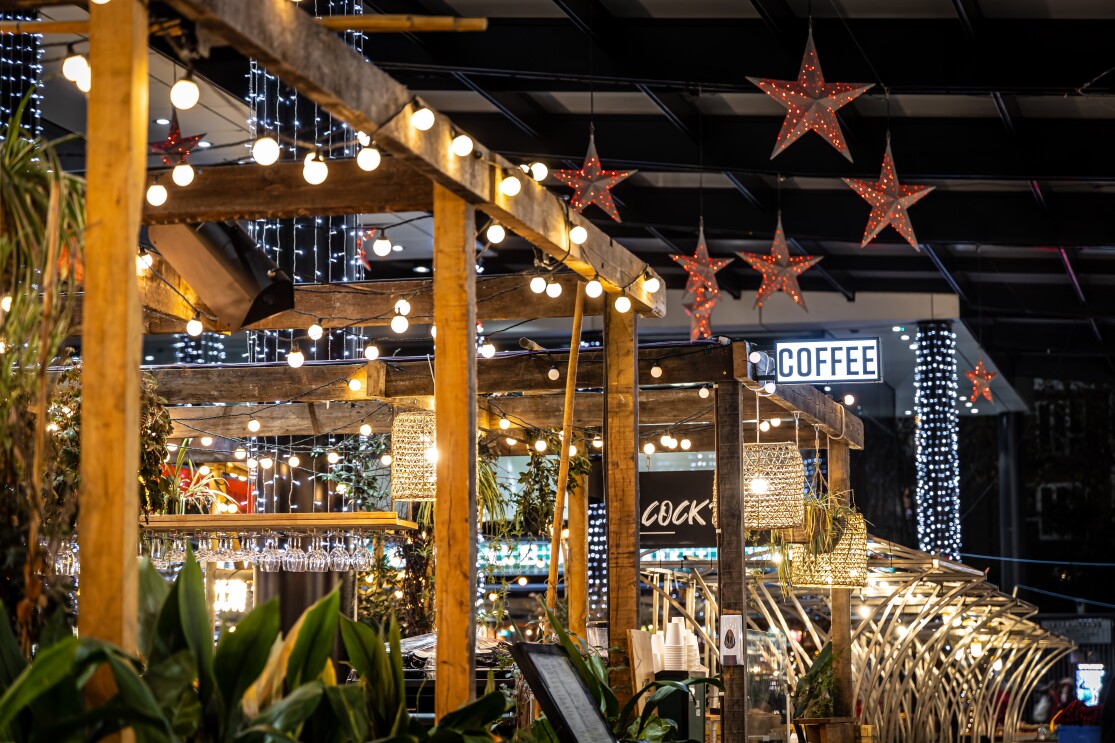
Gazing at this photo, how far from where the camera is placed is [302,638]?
3.47m

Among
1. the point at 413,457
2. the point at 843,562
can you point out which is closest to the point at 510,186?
the point at 413,457

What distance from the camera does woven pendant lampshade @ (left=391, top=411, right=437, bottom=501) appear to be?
752cm

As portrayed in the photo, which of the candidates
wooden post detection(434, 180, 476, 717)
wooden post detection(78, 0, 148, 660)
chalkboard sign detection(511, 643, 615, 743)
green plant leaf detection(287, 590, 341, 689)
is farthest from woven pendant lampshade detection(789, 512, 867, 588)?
wooden post detection(78, 0, 148, 660)

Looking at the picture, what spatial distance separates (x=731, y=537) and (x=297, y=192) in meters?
3.69

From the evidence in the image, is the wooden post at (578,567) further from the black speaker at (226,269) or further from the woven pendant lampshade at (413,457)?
the black speaker at (226,269)

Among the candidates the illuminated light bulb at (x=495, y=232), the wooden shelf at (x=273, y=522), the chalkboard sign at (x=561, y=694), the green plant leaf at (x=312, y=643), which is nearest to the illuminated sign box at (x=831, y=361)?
the wooden shelf at (x=273, y=522)

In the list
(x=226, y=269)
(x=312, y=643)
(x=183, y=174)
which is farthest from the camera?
(x=226, y=269)

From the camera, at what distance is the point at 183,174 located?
514 cm

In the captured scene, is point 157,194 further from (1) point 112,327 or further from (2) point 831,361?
(2) point 831,361

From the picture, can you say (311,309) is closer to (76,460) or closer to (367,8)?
(76,460)

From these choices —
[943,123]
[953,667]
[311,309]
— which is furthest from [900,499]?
[311,309]

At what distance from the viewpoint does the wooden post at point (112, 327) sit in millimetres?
3098

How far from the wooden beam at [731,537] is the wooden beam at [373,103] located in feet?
7.16

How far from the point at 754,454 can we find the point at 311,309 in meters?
2.78
